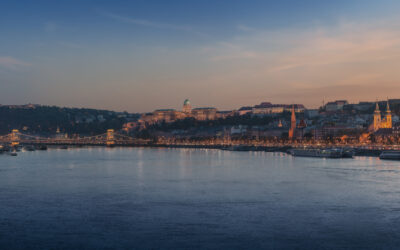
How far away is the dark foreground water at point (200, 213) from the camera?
6.94 metres

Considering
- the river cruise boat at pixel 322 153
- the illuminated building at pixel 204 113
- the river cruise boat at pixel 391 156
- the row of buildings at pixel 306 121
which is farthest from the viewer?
the illuminated building at pixel 204 113

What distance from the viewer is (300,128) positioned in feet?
153

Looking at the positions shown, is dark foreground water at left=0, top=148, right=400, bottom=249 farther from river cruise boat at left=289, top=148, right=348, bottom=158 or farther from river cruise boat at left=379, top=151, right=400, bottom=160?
river cruise boat at left=289, top=148, right=348, bottom=158

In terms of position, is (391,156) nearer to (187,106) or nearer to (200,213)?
(200,213)

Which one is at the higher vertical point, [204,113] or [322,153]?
[204,113]

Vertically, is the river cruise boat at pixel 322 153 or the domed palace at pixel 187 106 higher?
the domed palace at pixel 187 106

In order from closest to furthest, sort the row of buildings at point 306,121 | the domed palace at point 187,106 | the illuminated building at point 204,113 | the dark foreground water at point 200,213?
the dark foreground water at point 200,213, the row of buildings at point 306,121, the illuminated building at point 204,113, the domed palace at point 187,106

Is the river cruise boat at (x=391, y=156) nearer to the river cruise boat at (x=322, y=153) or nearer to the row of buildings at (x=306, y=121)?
the river cruise boat at (x=322, y=153)

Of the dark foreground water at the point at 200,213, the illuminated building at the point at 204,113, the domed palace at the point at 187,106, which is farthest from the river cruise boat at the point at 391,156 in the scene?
the domed palace at the point at 187,106

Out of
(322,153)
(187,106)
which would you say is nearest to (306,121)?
(322,153)

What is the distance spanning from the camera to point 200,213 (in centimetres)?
875

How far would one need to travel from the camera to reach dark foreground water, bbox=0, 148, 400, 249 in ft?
22.8

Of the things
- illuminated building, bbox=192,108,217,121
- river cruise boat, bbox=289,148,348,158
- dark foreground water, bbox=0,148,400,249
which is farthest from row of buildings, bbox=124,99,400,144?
dark foreground water, bbox=0,148,400,249

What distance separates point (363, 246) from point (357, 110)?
187 ft
